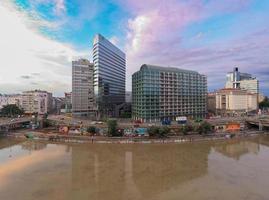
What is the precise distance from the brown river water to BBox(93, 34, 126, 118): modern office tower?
39.0m

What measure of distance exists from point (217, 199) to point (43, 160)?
76.7 feet

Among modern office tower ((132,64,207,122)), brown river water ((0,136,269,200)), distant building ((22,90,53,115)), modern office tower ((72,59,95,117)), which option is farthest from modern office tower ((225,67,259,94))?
distant building ((22,90,53,115))

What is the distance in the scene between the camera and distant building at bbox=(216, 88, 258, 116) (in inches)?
3999

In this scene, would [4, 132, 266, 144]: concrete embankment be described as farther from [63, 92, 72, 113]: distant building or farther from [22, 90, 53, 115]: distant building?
[63, 92, 72, 113]: distant building

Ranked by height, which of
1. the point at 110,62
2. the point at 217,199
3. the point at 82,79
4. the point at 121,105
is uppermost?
the point at 110,62

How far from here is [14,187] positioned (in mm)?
22438

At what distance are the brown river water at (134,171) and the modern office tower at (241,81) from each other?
9930 centimetres

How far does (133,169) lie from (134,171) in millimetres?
852

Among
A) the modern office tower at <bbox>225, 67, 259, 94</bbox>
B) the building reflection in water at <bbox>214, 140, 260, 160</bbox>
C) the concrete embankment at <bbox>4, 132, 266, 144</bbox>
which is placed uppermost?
the modern office tower at <bbox>225, 67, 259, 94</bbox>

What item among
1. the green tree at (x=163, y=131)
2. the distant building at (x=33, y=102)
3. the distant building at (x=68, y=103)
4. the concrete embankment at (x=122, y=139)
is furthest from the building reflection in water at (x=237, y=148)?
the distant building at (x=33, y=102)

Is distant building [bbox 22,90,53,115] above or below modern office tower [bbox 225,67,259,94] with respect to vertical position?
below

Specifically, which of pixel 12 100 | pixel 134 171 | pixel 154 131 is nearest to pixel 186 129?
pixel 154 131

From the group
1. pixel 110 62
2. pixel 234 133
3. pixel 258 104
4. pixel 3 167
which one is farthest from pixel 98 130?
pixel 258 104

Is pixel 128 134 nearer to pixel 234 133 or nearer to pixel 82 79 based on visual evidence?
pixel 234 133
